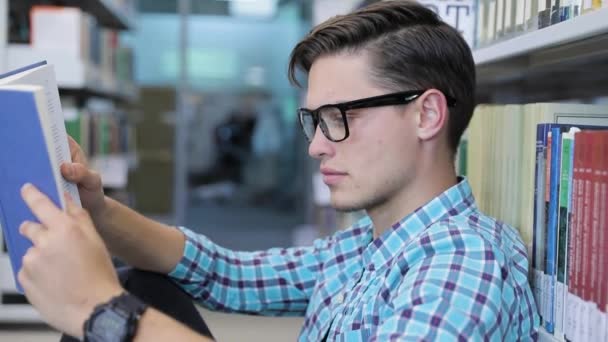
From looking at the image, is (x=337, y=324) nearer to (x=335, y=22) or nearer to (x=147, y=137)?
(x=335, y=22)

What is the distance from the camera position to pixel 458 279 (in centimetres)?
94

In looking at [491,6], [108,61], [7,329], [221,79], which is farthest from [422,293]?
[221,79]

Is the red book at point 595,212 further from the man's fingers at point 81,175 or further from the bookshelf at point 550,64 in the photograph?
the man's fingers at point 81,175

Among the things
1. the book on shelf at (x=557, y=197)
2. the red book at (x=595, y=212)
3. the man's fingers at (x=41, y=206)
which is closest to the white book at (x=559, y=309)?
the book on shelf at (x=557, y=197)

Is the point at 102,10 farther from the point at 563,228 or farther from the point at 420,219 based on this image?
the point at 563,228

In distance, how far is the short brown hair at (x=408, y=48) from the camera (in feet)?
3.81

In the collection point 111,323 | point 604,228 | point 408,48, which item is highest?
point 408,48

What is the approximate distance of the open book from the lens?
32.6 inches

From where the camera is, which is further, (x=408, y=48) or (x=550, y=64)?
(x=550, y=64)

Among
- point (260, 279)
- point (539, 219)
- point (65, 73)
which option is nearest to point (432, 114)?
point (539, 219)

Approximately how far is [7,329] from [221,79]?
4.35 metres

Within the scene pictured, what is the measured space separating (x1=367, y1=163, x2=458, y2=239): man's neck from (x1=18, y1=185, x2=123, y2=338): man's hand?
0.50 m

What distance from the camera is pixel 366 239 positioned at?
4.62 ft

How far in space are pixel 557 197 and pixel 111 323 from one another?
64cm
